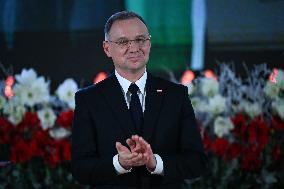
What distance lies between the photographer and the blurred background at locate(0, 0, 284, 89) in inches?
165

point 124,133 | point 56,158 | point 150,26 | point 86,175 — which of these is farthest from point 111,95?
point 150,26

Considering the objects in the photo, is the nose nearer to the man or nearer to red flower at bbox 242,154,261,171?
the man

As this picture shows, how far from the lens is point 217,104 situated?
333cm

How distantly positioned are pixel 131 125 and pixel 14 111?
1.56m

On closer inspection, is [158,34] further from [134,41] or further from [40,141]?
[134,41]

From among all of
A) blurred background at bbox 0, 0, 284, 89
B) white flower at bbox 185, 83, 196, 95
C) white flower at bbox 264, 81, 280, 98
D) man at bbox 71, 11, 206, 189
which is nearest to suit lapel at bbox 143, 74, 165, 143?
man at bbox 71, 11, 206, 189

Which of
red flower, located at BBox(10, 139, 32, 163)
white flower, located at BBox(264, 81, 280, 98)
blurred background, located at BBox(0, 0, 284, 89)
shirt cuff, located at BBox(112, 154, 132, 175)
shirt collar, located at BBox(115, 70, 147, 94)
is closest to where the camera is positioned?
shirt cuff, located at BBox(112, 154, 132, 175)

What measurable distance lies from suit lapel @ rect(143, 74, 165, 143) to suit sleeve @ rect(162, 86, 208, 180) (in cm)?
8

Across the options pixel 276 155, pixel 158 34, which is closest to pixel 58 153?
pixel 276 155

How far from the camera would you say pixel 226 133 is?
3.37 meters

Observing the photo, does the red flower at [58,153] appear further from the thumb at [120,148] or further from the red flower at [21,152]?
the thumb at [120,148]

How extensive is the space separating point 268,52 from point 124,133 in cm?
249

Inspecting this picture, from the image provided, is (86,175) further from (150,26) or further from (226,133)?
(150,26)

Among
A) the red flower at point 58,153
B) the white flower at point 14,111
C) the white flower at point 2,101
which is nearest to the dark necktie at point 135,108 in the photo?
the red flower at point 58,153
